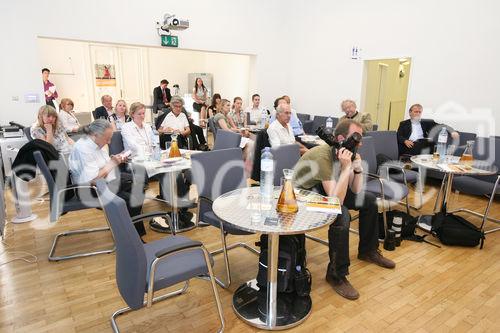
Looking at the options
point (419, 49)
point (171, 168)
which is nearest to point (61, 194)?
point (171, 168)

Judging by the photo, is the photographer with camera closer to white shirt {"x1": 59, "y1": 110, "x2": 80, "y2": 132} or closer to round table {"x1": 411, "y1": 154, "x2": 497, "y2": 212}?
round table {"x1": 411, "y1": 154, "x2": 497, "y2": 212}

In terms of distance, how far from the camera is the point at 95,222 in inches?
154

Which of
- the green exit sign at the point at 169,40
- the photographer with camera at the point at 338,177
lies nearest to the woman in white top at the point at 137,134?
the photographer with camera at the point at 338,177

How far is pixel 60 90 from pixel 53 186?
813 centimetres

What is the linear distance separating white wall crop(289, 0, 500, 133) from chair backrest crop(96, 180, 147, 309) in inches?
225

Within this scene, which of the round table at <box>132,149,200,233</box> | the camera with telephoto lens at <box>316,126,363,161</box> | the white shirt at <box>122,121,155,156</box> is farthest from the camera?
the white shirt at <box>122,121,155,156</box>

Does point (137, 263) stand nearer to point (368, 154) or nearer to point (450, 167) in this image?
point (368, 154)

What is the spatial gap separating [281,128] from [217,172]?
1678 mm

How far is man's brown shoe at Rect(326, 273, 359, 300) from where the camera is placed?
254 centimetres

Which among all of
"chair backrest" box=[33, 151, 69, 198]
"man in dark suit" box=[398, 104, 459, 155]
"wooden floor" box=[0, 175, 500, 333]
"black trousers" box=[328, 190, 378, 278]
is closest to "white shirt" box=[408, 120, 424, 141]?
"man in dark suit" box=[398, 104, 459, 155]

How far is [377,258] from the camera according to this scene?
9.94 feet

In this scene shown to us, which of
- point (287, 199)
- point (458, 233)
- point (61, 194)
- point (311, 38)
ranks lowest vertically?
point (458, 233)

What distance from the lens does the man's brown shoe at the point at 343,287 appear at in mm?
2537

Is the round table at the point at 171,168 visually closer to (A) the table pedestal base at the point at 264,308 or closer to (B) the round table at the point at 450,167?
(A) the table pedestal base at the point at 264,308
